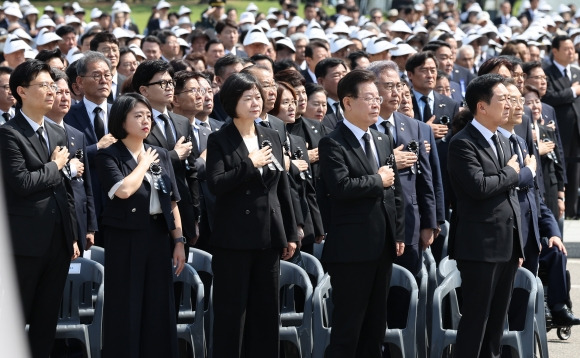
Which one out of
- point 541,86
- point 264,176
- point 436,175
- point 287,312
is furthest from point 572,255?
point 264,176

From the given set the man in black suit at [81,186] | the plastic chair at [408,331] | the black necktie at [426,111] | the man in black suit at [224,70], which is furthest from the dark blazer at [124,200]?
the black necktie at [426,111]

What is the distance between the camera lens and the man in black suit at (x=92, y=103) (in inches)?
270

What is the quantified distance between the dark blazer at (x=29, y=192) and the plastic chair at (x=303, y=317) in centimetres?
124

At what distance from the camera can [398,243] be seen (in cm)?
545

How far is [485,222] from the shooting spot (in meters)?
5.23

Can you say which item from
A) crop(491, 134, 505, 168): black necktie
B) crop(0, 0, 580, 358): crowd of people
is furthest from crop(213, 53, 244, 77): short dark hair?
crop(491, 134, 505, 168): black necktie

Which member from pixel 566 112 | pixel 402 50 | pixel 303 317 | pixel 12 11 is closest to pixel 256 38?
pixel 402 50

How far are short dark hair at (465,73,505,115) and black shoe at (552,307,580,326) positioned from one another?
2.07 m

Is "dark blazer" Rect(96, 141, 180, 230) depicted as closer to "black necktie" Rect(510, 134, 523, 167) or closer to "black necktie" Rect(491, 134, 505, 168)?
"black necktie" Rect(491, 134, 505, 168)

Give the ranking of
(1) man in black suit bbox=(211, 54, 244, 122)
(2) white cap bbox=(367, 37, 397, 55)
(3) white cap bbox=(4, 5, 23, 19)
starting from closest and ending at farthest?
(1) man in black suit bbox=(211, 54, 244, 122), (2) white cap bbox=(367, 37, 397, 55), (3) white cap bbox=(4, 5, 23, 19)

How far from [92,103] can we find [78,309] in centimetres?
184

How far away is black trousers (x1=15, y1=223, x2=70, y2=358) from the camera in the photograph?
208 inches

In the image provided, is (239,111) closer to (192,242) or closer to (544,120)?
(192,242)

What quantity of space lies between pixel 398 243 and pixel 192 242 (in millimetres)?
1443
